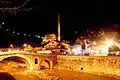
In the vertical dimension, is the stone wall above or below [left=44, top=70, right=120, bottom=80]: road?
above

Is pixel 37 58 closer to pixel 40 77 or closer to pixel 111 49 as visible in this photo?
pixel 40 77

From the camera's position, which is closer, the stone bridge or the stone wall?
the stone wall

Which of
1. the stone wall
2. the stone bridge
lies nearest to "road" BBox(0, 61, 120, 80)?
the stone wall

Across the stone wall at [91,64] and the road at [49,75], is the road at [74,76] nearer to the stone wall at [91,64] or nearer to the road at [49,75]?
the road at [49,75]

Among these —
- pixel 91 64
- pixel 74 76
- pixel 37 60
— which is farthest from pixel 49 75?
pixel 37 60

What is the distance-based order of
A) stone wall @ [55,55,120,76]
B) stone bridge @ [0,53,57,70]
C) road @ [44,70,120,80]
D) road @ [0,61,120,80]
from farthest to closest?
stone bridge @ [0,53,57,70] < road @ [0,61,120,80] < stone wall @ [55,55,120,76] < road @ [44,70,120,80]

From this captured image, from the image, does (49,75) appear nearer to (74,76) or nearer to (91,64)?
(74,76)

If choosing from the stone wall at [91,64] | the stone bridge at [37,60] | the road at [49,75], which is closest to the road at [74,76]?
the road at [49,75]

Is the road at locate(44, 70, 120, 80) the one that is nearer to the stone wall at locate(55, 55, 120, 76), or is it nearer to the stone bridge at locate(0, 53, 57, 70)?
the stone wall at locate(55, 55, 120, 76)

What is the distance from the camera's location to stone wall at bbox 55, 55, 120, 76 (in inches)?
2098

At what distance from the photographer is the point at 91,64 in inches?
2275

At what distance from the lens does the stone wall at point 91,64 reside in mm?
53281

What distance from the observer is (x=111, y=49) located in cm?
6144

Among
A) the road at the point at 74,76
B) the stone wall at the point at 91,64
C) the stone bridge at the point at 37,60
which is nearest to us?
the road at the point at 74,76
